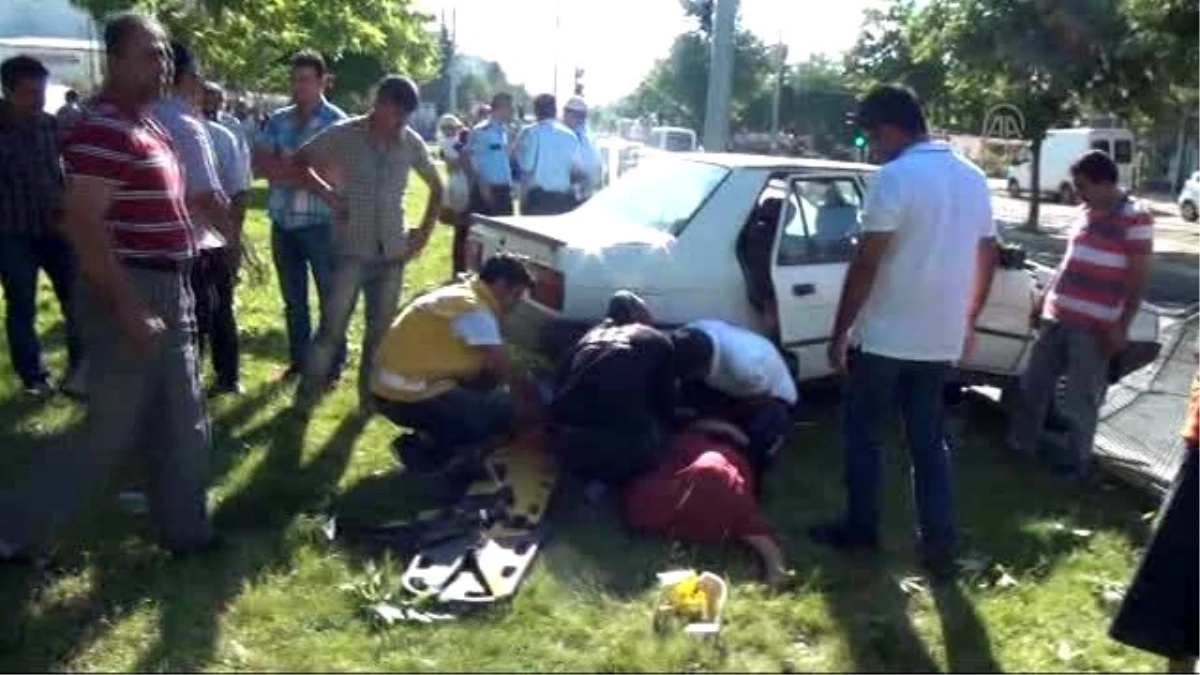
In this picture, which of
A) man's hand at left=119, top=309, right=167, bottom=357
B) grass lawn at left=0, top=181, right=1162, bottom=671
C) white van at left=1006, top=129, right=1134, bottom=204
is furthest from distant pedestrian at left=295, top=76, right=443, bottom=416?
white van at left=1006, top=129, right=1134, bottom=204

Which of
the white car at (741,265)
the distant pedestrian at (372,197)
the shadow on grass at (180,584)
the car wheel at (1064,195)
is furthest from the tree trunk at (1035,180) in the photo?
the shadow on grass at (180,584)

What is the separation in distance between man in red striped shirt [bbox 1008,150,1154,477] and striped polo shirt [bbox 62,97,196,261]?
13.8ft

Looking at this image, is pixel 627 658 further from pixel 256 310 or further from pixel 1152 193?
pixel 1152 193

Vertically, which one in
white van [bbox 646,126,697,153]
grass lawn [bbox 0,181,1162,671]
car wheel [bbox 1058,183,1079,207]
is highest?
white van [bbox 646,126,697,153]

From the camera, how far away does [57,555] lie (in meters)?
4.68

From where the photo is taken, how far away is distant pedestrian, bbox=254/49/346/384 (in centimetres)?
706

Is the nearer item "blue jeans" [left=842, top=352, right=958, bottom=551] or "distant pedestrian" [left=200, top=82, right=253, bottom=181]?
"blue jeans" [left=842, top=352, right=958, bottom=551]

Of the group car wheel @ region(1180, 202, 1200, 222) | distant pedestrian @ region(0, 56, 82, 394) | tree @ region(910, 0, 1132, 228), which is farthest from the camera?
car wheel @ region(1180, 202, 1200, 222)

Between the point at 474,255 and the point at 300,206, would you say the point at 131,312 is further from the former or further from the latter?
the point at 474,255

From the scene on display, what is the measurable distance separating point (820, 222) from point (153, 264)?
3.94 metres

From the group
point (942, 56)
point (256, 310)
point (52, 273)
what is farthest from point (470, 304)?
point (942, 56)

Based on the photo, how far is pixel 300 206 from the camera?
7.11m

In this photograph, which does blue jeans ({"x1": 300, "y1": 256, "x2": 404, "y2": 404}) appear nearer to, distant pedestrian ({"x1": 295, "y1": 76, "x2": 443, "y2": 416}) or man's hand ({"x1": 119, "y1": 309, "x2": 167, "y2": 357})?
distant pedestrian ({"x1": 295, "y1": 76, "x2": 443, "y2": 416})

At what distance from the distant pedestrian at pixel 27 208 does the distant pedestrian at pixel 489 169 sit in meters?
4.46
